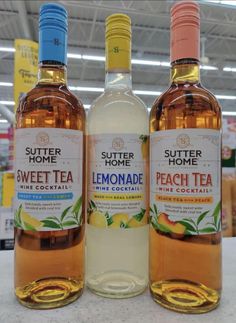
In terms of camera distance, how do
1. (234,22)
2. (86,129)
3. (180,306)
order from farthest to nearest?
(234,22)
(86,129)
(180,306)

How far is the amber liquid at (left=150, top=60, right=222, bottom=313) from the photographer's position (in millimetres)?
496

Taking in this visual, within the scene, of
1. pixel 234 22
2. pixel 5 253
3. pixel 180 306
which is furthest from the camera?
pixel 234 22

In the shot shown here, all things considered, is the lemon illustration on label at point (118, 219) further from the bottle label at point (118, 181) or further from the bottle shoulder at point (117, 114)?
the bottle shoulder at point (117, 114)

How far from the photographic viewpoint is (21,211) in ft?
1.68

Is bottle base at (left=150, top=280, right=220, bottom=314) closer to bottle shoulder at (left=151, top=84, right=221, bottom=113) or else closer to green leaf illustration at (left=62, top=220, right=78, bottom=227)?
green leaf illustration at (left=62, top=220, right=78, bottom=227)

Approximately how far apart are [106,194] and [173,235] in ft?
0.43

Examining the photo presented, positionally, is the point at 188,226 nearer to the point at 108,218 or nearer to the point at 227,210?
the point at 108,218

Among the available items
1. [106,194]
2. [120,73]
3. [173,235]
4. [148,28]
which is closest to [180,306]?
[173,235]

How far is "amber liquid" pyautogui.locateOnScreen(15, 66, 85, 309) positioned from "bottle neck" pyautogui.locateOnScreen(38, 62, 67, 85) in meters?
0.02

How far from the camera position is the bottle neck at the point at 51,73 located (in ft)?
1.86

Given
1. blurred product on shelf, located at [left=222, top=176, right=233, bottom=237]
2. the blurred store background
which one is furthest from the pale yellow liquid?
the blurred store background

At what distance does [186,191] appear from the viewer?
0.49 meters

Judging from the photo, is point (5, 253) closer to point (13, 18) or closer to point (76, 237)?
point (76, 237)

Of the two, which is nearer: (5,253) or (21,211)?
(21,211)
